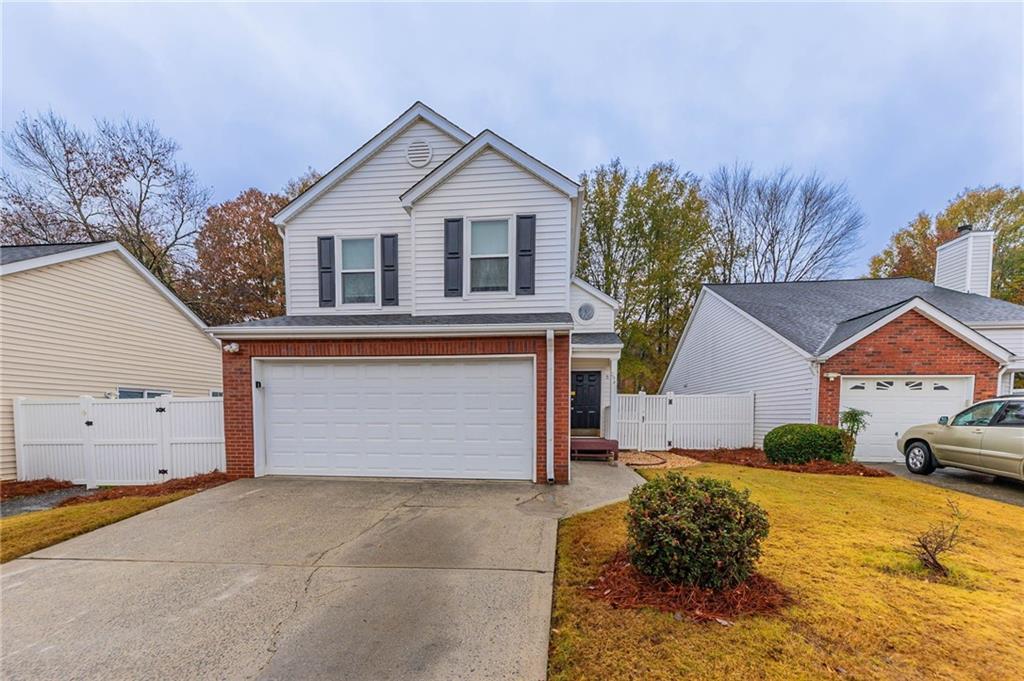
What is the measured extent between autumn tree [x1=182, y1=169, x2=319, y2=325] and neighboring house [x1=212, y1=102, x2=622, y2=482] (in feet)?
40.1

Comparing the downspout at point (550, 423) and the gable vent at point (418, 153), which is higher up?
the gable vent at point (418, 153)

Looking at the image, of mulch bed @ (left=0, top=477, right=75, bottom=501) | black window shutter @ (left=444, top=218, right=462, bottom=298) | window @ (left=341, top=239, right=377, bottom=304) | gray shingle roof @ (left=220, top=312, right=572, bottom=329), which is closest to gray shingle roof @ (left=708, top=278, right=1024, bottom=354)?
gray shingle roof @ (left=220, top=312, right=572, bottom=329)

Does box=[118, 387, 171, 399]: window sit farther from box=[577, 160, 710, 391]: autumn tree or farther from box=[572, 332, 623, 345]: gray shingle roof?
box=[577, 160, 710, 391]: autumn tree

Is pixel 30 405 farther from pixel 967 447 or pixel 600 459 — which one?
pixel 967 447

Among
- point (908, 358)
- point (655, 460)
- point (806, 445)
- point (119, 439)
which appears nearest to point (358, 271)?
point (119, 439)

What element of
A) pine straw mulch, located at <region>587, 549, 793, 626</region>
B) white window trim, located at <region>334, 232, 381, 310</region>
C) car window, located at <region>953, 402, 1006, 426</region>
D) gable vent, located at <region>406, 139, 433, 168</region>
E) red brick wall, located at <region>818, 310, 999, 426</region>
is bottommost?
pine straw mulch, located at <region>587, 549, 793, 626</region>

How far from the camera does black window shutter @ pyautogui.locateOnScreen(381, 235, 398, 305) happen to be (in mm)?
8797

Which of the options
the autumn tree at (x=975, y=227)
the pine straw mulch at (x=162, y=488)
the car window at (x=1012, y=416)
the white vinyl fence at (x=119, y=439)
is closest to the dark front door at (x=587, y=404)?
the car window at (x=1012, y=416)

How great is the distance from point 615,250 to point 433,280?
14.2m

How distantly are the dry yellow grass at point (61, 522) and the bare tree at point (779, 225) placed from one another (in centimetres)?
2316

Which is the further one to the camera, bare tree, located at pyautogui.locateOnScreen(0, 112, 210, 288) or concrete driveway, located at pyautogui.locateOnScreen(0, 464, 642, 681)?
bare tree, located at pyautogui.locateOnScreen(0, 112, 210, 288)

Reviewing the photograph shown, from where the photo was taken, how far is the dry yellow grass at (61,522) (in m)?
4.53

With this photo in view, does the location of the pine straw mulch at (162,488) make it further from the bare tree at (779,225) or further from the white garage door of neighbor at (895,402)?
the bare tree at (779,225)

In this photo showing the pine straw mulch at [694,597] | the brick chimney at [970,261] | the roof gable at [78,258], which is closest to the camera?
the pine straw mulch at [694,597]
